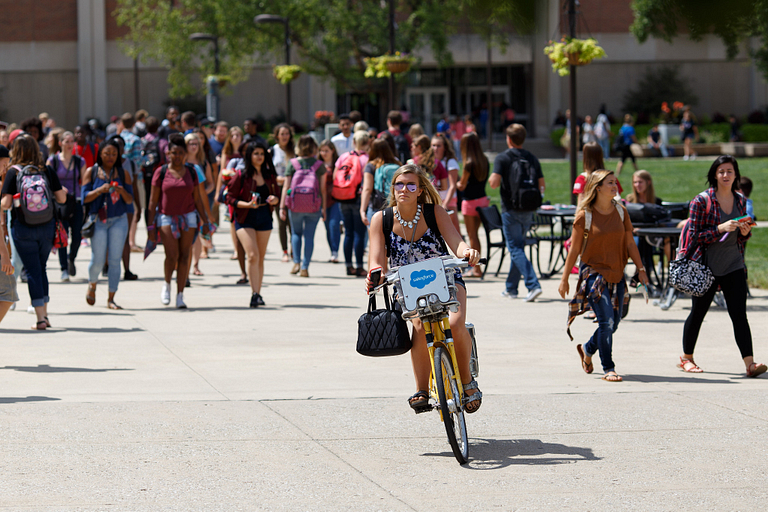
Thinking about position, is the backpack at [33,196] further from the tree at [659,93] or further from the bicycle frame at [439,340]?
the tree at [659,93]

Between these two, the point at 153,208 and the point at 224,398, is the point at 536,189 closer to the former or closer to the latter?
the point at 153,208

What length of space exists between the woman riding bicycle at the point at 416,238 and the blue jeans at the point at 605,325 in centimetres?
209

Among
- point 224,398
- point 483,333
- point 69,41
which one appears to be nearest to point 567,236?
point 483,333

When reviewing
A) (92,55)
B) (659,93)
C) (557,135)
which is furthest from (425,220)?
(92,55)

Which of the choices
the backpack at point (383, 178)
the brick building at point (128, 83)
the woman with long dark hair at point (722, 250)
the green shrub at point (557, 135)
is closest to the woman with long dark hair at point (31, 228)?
the backpack at point (383, 178)

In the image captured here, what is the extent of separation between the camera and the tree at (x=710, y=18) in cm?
223

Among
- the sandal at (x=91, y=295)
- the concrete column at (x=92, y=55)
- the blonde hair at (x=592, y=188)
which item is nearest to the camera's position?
the blonde hair at (x=592, y=188)

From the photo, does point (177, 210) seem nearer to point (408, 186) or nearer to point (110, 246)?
point (110, 246)

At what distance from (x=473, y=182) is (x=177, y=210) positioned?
404 centimetres

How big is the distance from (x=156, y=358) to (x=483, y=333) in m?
2.98

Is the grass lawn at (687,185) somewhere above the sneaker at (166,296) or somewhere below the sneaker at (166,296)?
above

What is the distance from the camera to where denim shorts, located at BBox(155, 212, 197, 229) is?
11.4 metres

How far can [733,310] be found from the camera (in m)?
8.05

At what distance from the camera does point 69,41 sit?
5847 cm
